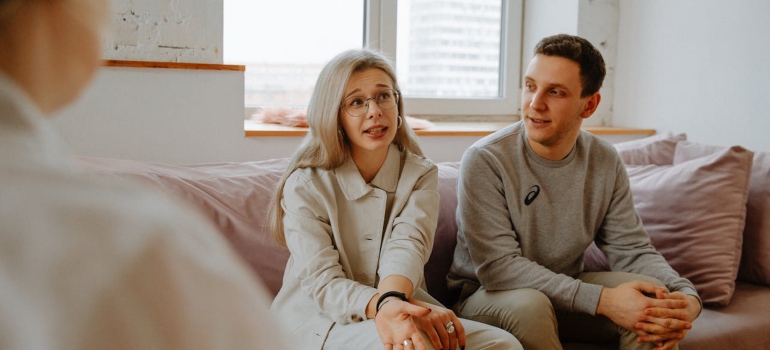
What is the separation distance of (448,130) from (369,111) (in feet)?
4.40

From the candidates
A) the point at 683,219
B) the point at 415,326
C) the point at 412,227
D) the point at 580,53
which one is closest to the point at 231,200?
the point at 412,227

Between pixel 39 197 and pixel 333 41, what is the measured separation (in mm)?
3127

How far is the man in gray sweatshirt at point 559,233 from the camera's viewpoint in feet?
5.61

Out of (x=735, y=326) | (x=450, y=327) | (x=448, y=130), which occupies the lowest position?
(x=735, y=326)

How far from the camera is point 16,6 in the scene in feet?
0.95

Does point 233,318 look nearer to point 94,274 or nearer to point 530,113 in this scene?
point 94,274

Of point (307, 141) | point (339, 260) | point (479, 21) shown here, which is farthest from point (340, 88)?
point (479, 21)

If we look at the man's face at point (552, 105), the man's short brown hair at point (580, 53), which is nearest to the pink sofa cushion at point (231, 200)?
the man's face at point (552, 105)

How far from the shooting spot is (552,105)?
1.94 m

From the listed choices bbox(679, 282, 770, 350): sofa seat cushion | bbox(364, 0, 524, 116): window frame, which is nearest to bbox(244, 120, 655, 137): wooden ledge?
bbox(364, 0, 524, 116): window frame

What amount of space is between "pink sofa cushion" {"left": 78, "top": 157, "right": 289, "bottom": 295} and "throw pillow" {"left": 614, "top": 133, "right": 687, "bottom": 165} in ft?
4.16

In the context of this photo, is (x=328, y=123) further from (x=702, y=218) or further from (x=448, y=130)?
(x=448, y=130)

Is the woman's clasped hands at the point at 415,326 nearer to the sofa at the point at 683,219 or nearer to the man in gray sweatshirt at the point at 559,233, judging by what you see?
the man in gray sweatshirt at the point at 559,233

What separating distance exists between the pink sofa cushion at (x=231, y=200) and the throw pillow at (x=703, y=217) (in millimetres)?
1113
